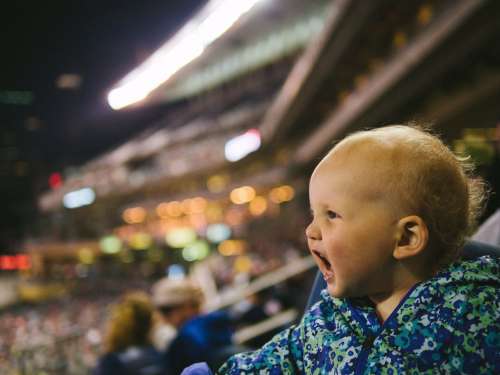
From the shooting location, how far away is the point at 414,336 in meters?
0.93

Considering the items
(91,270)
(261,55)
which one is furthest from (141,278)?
(261,55)

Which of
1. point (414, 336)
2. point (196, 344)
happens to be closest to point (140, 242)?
point (196, 344)

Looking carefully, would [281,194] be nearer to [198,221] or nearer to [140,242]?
[198,221]

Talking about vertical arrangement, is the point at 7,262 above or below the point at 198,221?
above

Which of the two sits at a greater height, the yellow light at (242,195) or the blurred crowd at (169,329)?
the yellow light at (242,195)

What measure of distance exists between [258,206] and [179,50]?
36907 millimetres

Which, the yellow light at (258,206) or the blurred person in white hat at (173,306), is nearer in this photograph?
the blurred person in white hat at (173,306)

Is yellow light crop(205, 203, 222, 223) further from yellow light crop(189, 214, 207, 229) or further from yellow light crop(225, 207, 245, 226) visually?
yellow light crop(225, 207, 245, 226)

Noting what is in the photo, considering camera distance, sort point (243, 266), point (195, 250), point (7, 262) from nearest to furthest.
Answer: point (243, 266) < point (7, 262) < point (195, 250)

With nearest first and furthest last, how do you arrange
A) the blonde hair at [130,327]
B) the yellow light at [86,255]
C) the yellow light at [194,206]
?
the blonde hair at [130,327] → the yellow light at [194,206] → the yellow light at [86,255]

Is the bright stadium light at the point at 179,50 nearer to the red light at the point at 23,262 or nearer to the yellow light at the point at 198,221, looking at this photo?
the yellow light at the point at 198,221

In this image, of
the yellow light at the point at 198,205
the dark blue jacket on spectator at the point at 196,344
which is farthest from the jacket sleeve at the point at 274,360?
the yellow light at the point at 198,205

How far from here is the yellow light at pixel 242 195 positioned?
41.3 m

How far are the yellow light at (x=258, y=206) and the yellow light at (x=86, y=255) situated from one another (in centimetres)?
1761
